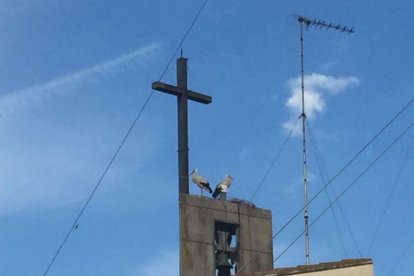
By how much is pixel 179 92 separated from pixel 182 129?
1.15 m

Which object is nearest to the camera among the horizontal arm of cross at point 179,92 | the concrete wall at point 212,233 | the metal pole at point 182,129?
the concrete wall at point 212,233

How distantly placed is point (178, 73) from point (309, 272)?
1134 cm

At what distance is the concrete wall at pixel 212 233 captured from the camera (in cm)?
3469

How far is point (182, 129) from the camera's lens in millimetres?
37625

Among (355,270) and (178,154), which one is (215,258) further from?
(355,270)

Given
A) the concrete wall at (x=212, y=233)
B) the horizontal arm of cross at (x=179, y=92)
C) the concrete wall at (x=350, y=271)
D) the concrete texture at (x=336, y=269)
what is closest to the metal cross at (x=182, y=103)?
the horizontal arm of cross at (x=179, y=92)

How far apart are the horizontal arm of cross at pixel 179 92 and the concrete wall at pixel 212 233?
12.1 ft

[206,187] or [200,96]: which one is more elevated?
[200,96]

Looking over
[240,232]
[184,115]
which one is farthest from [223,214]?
[184,115]

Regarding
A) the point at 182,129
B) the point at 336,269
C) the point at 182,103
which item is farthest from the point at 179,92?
the point at 336,269

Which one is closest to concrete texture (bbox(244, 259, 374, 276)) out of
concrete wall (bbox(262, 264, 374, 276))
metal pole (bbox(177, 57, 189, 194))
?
Result: concrete wall (bbox(262, 264, 374, 276))

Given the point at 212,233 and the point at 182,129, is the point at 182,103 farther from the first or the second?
the point at 212,233

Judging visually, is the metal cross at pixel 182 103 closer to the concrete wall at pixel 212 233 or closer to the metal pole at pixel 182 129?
the metal pole at pixel 182 129

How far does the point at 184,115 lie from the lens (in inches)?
1487
